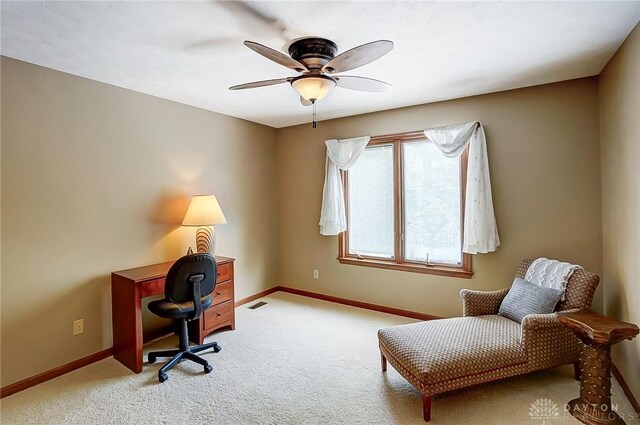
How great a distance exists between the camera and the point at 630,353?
7.28 ft

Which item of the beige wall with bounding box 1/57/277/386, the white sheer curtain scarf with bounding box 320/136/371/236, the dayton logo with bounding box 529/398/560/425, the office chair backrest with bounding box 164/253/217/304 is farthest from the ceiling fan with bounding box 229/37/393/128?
the dayton logo with bounding box 529/398/560/425

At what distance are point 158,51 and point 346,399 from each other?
2785 mm

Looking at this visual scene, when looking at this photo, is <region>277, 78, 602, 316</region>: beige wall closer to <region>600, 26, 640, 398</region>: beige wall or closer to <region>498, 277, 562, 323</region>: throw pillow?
<region>600, 26, 640, 398</region>: beige wall

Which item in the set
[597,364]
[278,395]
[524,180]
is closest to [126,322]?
[278,395]

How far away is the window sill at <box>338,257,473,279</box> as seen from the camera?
3523 mm

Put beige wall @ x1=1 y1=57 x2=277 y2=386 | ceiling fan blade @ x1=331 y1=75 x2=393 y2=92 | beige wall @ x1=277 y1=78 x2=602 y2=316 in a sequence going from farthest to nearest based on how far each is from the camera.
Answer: beige wall @ x1=277 y1=78 x2=602 y2=316, beige wall @ x1=1 y1=57 x2=277 y2=386, ceiling fan blade @ x1=331 y1=75 x2=393 y2=92

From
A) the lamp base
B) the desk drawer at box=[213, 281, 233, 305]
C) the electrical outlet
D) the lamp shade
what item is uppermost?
the lamp shade

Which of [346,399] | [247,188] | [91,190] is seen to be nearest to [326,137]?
[247,188]

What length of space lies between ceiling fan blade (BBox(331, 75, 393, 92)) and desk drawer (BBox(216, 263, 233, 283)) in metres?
2.18

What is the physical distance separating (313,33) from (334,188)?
237cm

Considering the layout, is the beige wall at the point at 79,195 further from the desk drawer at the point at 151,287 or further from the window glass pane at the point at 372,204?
the window glass pane at the point at 372,204

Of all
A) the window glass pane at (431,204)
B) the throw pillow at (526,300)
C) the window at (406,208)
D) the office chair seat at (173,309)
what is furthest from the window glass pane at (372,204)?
the office chair seat at (173,309)

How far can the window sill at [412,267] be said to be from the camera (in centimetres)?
352

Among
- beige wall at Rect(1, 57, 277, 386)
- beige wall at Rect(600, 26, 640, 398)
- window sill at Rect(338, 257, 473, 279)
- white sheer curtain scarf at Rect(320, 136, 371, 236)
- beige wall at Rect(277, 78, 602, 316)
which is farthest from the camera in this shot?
white sheer curtain scarf at Rect(320, 136, 371, 236)
